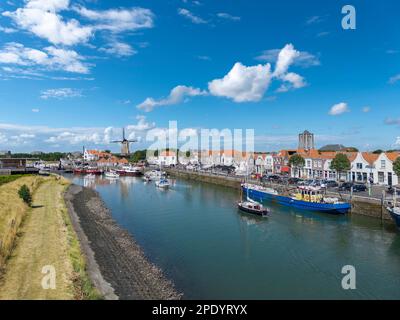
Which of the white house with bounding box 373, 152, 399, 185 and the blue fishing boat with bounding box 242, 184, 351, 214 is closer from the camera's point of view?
the blue fishing boat with bounding box 242, 184, 351, 214

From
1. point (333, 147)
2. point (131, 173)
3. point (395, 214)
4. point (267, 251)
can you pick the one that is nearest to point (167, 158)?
point (131, 173)

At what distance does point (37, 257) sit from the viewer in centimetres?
1959

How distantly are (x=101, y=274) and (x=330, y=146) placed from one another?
93396 mm

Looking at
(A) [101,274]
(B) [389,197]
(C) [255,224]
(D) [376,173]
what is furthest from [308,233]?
(D) [376,173]

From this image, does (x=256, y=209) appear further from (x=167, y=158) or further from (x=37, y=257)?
(x=167, y=158)

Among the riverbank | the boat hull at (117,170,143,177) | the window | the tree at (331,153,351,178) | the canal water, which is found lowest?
the canal water

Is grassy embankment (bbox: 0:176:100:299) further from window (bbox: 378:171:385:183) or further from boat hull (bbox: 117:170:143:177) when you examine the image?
boat hull (bbox: 117:170:143:177)

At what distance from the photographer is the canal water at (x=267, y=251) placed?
1964 cm

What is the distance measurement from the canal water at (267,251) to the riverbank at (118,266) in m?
1.24

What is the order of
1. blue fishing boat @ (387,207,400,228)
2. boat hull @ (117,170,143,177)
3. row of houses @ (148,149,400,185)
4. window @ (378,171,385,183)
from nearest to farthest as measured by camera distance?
blue fishing boat @ (387,207,400,228)
row of houses @ (148,149,400,185)
window @ (378,171,385,183)
boat hull @ (117,170,143,177)

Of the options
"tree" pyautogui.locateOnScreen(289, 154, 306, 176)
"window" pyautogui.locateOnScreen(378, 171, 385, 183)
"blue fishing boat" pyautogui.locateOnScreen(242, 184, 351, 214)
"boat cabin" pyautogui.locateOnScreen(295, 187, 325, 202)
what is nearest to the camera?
"blue fishing boat" pyautogui.locateOnScreen(242, 184, 351, 214)

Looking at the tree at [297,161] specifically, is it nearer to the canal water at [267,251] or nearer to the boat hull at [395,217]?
the canal water at [267,251]

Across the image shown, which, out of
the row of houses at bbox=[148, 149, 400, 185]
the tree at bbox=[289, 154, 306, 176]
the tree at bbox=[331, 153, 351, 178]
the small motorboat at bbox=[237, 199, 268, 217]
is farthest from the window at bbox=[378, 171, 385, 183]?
the small motorboat at bbox=[237, 199, 268, 217]

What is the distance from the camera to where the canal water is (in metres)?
19.6
